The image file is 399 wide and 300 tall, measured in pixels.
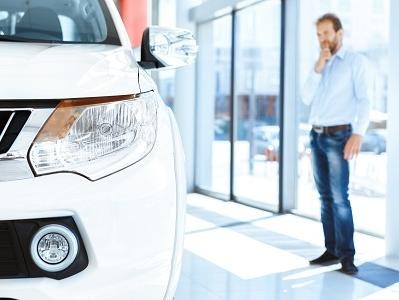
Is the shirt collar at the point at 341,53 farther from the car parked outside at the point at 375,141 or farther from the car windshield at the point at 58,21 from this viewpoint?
the car windshield at the point at 58,21

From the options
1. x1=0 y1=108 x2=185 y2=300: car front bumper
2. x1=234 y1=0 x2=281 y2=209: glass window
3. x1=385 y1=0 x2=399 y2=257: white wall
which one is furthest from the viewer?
x1=234 y1=0 x2=281 y2=209: glass window

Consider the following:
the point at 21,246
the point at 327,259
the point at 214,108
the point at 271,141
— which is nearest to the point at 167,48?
the point at 21,246

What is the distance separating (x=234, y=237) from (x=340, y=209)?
1336mm

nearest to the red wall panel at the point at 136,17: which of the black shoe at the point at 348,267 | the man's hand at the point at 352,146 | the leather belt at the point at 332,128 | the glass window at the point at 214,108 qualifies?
the glass window at the point at 214,108

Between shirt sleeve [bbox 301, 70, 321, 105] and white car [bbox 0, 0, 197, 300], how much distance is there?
2.28 metres

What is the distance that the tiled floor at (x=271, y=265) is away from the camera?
3055mm

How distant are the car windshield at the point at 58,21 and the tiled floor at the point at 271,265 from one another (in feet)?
4.91

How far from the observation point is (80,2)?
6.66 feet

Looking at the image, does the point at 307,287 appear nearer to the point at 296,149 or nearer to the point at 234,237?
the point at 234,237

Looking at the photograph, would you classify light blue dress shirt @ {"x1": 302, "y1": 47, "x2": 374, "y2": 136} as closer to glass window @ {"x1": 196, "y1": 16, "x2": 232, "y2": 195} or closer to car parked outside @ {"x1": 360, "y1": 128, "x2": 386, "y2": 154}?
car parked outside @ {"x1": 360, "y1": 128, "x2": 386, "y2": 154}

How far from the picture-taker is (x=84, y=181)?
3.96ft

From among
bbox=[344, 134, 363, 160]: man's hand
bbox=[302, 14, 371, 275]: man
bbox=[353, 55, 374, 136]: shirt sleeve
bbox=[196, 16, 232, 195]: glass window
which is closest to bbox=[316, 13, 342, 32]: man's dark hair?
bbox=[302, 14, 371, 275]: man

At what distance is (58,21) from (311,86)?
2020mm

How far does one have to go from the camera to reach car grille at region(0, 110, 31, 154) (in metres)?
1.17
